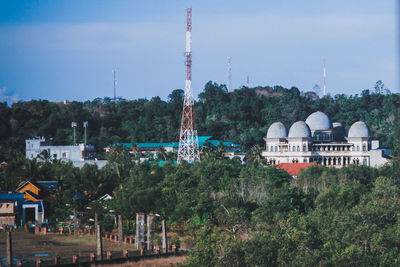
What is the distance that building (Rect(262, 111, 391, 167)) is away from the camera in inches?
2707

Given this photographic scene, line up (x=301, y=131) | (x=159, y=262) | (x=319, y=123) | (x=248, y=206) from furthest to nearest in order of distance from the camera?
(x=319, y=123)
(x=301, y=131)
(x=248, y=206)
(x=159, y=262)

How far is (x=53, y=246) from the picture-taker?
37781mm

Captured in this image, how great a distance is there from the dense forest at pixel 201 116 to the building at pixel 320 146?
44.5 feet

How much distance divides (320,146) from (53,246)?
37.5 m

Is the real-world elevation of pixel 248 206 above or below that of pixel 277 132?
below

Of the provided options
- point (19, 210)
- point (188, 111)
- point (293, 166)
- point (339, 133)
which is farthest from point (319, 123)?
point (19, 210)

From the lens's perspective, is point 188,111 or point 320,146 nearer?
point 188,111

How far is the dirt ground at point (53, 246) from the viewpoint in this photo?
114 feet

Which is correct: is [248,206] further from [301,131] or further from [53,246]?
[301,131]

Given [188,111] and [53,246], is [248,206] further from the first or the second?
[188,111]

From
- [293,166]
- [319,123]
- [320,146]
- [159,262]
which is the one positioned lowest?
[159,262]

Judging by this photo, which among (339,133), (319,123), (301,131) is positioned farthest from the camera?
(339,133)

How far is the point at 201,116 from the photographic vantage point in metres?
99.9

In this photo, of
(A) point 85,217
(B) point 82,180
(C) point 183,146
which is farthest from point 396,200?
(C) point 183,146
